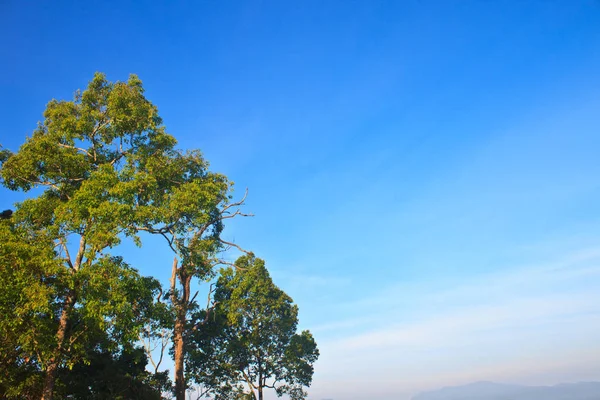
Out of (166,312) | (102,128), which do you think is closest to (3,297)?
(166,312)

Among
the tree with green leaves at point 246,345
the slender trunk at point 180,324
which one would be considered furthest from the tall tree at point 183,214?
the tree with green leaves at point 246,345

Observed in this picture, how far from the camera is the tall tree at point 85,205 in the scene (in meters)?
11.6

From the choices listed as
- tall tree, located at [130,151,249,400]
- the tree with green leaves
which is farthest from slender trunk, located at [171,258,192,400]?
the tree with green leaves

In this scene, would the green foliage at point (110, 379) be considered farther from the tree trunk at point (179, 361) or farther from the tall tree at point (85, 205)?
the tall tree at point (85, 205)

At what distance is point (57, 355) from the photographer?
1187 centimetres

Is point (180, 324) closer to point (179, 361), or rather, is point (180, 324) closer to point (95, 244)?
point (179, 361)

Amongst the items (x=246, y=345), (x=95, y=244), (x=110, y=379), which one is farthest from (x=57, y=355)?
(x=246, y=345)

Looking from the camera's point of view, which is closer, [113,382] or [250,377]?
[113,382]

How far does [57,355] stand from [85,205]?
4.67 meters

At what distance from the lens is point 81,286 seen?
11758mm

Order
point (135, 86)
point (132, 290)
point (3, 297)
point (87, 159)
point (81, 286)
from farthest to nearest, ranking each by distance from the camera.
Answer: point (135, 86) < point (87, 159) < point (132, 290) < point (81, 286) < point (3, 297)

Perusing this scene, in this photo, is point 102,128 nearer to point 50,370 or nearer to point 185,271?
point 185,271

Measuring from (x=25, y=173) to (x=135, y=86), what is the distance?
18.2ft

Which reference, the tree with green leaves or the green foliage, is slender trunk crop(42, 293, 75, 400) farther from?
the tree with green leaves
